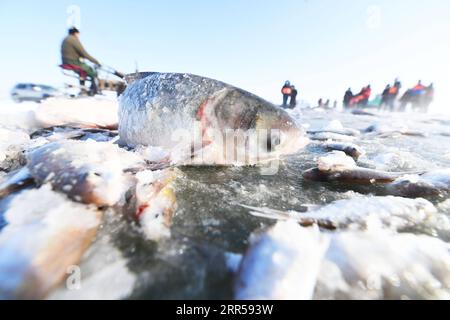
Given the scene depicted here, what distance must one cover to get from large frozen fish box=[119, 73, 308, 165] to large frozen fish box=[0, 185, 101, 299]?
823 mm

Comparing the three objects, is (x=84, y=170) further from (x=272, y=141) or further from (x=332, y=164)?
(x=332, y=164)

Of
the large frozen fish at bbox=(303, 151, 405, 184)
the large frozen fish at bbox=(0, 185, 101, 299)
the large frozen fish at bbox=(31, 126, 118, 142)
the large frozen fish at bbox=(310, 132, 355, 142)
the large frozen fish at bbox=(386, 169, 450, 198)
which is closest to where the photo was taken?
the large frozen fish at bbox=(0, 185, 101, 299)

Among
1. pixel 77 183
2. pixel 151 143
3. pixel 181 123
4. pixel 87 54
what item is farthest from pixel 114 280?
pixel 87 54

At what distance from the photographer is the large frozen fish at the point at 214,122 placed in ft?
5.39

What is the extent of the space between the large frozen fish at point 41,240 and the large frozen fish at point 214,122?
32.4 inches

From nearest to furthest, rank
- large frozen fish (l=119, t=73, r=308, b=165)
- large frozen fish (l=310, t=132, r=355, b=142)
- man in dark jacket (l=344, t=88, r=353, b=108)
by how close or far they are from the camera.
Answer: large frozen fish (l=119, t=73, r=308, b=165) → large frozen fish (l=310, t=132, r=355, b=142) → man in dark jacket (l=344, t=88, r=353, b=108)

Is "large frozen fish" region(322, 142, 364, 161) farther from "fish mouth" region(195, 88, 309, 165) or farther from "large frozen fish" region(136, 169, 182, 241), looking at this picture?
"large frozen fish" region(136, 169, 182, 241)

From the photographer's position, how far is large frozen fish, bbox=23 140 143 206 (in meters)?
0.89

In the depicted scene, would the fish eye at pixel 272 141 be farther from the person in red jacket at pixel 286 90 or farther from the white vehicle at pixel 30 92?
the person in red jacket at pixel 286 90

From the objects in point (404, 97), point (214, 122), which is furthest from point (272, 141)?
point (404, 97)

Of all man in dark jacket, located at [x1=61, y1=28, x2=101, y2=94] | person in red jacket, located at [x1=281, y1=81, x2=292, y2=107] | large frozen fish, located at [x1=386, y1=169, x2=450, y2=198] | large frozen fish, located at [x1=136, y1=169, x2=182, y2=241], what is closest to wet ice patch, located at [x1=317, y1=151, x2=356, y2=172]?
large frozen fish, located at [x1=386, y1=169, x2=450, y2=198]

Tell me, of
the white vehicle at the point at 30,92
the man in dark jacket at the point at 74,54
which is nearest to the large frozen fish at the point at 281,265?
the man in dark jacket at the point at 74,54

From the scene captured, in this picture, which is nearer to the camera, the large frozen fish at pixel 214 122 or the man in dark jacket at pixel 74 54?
the large frozen fish at pixel 214 122
